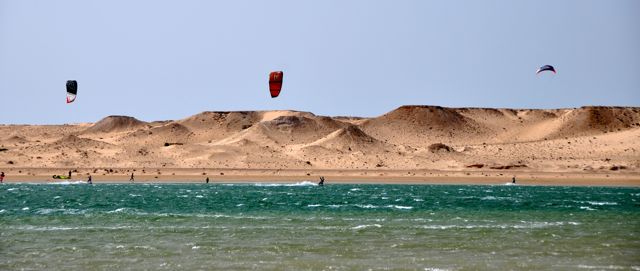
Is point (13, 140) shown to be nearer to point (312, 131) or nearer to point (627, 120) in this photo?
point (312, 131)

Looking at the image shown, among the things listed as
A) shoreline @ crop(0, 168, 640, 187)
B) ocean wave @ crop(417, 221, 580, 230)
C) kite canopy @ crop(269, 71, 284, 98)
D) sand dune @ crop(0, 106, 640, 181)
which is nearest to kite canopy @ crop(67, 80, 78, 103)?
kite canopy @ crop(269, 71, 284, 98)

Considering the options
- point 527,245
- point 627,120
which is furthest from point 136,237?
point 627,120

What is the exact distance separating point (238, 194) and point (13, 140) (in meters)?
99.0

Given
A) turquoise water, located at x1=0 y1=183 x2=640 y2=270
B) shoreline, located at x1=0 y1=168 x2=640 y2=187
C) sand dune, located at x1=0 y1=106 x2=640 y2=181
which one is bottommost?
turquoise water, located at x1=0 y1=183 x2=640 y2=270

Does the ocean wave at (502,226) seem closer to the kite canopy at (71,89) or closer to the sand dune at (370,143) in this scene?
the kite canopy at (71,89)

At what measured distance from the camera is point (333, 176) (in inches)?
3792

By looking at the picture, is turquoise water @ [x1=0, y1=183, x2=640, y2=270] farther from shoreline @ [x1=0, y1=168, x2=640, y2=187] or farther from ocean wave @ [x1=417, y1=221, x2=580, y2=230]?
shoreline @ [x1=0, y1=168, x2=640, y2=187]

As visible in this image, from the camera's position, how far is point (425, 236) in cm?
3419

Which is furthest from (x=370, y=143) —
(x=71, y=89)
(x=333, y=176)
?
(x=71, y=89)

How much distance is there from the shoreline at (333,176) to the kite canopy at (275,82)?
29500 mm

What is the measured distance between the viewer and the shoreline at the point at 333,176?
88.1 metres

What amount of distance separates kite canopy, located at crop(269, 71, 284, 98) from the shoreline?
2950 centimetres

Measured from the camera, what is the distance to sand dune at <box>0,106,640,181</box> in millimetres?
112312

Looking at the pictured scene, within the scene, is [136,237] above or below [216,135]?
below
